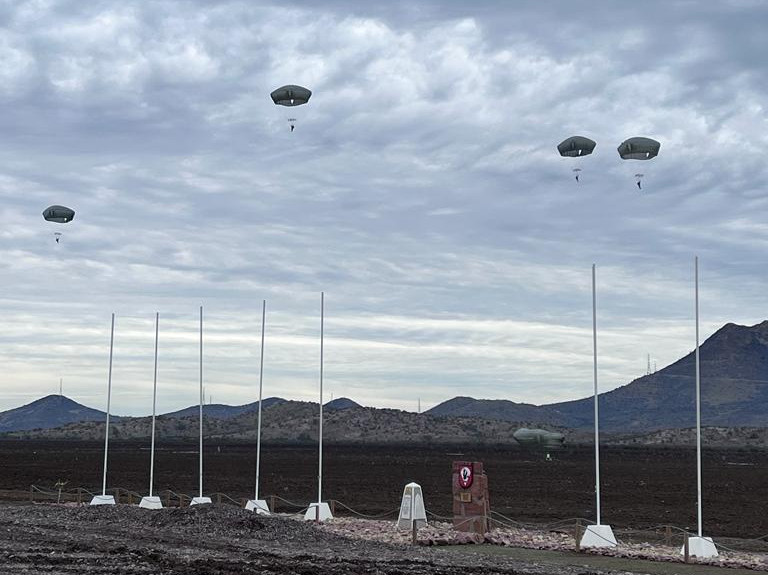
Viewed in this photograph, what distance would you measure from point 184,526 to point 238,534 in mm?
1847

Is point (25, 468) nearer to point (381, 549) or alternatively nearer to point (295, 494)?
point (295, 494)

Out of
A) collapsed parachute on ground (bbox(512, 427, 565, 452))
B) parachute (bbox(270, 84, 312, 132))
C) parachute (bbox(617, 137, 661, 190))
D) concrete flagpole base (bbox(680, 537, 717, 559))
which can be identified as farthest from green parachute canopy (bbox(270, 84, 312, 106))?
collapsed parachute on ground (bbox(512, 427, 565, 452))

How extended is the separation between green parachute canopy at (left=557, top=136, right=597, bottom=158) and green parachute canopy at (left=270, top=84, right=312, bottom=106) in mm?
9555

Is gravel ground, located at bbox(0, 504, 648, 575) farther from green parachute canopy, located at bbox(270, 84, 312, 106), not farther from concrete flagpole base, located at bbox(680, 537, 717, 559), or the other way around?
green parachute canopy, located at bbox(270, 84, 312, 106)

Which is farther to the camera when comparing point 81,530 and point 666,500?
point 666,500

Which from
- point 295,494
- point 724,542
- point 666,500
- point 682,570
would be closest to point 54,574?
point 682,570

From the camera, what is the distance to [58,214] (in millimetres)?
47406

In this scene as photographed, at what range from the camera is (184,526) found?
32562 millimetres

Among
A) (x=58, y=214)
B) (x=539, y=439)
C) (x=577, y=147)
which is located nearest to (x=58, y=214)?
(x=58, y=214)

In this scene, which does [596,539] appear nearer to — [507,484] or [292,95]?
[292,95]

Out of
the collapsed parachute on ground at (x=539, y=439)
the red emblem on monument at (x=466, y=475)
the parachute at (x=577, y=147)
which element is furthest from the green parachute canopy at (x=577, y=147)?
the collapsed parachute on ground at (x=539, y=439)

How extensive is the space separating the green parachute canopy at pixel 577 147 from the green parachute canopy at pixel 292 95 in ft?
31.3

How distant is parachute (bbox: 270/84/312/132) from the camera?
147ft

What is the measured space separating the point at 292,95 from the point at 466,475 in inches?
683
